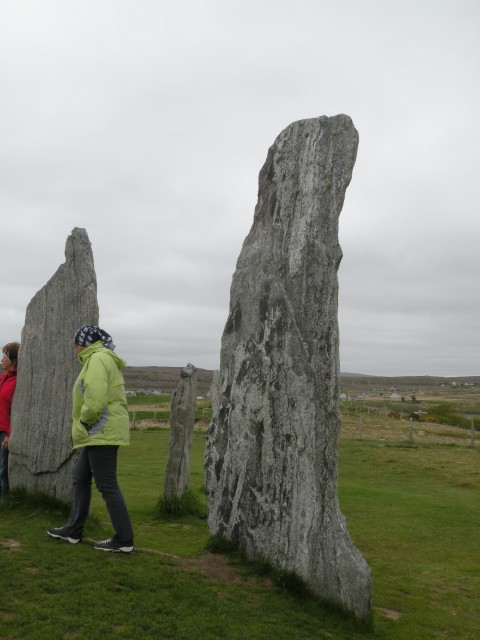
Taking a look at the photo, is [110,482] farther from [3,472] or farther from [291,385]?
[3,472]

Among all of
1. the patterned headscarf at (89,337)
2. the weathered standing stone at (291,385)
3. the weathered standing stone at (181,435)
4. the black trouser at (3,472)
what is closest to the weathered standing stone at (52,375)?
the black trouser at (3,472)

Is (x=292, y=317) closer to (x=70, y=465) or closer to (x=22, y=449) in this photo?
(x=70, y=465)

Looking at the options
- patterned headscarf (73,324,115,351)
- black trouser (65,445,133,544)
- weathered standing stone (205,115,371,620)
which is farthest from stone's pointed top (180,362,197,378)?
→ black trouser (65,445,133,544)

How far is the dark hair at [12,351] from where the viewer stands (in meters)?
9.98

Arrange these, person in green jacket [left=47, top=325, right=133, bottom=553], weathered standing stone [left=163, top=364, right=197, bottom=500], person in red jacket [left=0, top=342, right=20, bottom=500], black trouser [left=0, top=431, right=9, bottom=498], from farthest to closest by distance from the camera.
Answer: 1. weathered standing stone [left=163, top=364, right=197, bottom=500]
2. person in red jacket [left=0, top=342, right=20, bottom=500]
3. black trouser [left=0, top=431, right=9, bottom=498]
4. person in green jacket [left=47, top=325, right=133, bottom=553]

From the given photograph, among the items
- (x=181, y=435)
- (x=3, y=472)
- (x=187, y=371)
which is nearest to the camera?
(x=3, y=472)

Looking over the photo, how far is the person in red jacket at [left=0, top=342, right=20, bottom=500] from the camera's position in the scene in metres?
9.59

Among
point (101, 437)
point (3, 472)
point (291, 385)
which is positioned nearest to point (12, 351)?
point (3, 472)

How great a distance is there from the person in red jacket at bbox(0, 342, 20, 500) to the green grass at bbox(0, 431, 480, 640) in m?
0.78

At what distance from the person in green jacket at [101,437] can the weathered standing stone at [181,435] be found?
4.77 meters

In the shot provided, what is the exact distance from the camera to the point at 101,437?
6668 millimetres

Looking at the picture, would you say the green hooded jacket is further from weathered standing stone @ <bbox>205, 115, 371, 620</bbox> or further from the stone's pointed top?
the stone's pointed top

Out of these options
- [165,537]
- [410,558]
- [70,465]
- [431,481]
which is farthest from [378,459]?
[70,465]

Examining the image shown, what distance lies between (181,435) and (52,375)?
371 cm
